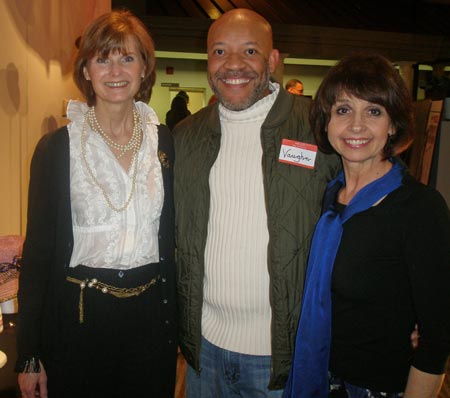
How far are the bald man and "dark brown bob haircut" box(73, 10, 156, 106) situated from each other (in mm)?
391

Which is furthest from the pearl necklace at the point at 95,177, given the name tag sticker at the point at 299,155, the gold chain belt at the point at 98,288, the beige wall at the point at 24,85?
the beige wall at the point at 24,85

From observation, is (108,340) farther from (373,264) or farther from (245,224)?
(373,264)

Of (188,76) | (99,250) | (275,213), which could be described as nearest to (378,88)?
(275,213)

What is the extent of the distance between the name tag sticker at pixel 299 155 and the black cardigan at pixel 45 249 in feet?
2.69

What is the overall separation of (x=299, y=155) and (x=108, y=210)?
0.76 m

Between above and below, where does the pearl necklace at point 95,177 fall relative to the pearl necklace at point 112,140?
below

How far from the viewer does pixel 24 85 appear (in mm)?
3135

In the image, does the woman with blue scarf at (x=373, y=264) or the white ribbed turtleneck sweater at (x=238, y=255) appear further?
the white ribbed turtleneck sweater at (x=238, y=255)

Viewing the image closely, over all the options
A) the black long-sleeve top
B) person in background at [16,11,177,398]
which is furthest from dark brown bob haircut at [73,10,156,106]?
the black long-sleeve top

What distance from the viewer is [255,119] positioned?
1.83m

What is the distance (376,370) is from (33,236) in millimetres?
1186

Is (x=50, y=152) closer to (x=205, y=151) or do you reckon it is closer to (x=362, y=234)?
(x=205, y=151)

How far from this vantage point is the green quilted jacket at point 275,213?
1.69 meters

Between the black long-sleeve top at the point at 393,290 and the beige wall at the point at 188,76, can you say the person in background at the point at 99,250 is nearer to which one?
the black long-sleeve top at the point at 393,290
